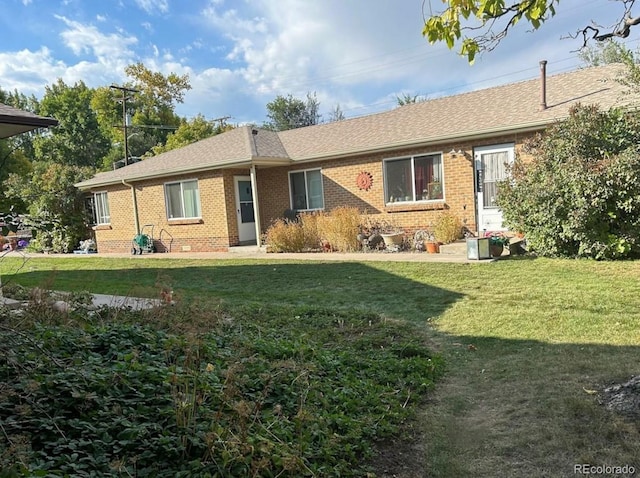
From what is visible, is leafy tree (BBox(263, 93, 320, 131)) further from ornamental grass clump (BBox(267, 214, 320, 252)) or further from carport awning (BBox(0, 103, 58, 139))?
carport awning (BBox(0, 103, 58, 139))

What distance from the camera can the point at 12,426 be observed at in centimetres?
229

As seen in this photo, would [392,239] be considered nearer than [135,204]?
Yes

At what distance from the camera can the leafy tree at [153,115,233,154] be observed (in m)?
35.9

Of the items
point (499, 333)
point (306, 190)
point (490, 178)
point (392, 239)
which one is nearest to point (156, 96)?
point (306, 190)

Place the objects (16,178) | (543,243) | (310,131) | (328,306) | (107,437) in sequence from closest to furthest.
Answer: (107,437)
(328,306)
(543,243)
(310,131)
(16,178)

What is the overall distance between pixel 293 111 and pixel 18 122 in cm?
4035

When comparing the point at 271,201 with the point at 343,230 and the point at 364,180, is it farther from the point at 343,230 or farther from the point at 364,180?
the point at 343,230

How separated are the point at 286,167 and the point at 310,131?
2.78 metres

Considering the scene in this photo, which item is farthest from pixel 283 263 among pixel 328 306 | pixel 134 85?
pixel 134 85

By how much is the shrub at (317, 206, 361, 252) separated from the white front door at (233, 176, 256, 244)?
3.74 meters

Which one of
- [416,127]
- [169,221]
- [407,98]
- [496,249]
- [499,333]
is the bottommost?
[499,333]

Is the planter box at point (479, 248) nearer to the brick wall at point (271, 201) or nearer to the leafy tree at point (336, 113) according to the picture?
the brick wall at point (271, 201)

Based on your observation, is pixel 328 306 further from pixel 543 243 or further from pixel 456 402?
pixel 543 243

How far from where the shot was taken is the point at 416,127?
1323 cm
